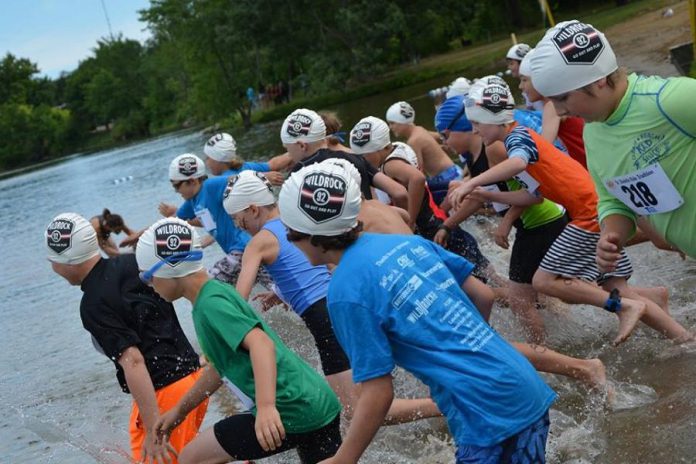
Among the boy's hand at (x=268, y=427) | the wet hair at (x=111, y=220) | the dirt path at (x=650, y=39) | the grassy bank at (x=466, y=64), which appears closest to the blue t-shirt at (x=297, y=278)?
the boy's hand at (x=268, y=427)

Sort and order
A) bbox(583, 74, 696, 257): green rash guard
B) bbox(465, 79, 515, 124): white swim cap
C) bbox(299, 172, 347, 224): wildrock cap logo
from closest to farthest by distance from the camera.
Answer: bbox(299, 172, 347, 224): wildrock cap logo, bbox(583, 74, 696, 257): green rash guard, bbox(465, 79, 515, 124): white swim cap

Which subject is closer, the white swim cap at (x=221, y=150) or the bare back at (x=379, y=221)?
the bare back at (x=379, y=221)

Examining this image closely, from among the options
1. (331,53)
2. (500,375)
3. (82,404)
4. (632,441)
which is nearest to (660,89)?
(500,375)

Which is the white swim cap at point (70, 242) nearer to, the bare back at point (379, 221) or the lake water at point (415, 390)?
the bare back at point (379, 221)

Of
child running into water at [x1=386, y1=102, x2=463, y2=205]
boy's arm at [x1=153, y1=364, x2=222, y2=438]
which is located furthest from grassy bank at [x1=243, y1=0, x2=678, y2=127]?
boy's arm at [x1=153, y1=364, x2=222, y2=438]

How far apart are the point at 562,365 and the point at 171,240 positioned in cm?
249

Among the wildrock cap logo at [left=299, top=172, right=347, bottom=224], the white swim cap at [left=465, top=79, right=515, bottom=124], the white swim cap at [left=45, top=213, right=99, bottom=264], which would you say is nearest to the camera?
the wildrock cap logo at [left=299, top=172, right=347, bottom=224]

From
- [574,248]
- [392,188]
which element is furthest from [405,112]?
[574,248]

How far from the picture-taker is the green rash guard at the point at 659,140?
3684mm

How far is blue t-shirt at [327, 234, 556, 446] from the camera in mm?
3258

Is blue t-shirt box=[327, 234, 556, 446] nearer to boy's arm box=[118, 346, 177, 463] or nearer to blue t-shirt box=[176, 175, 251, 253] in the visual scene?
boy's arm box=[118, 346, 177, 463]

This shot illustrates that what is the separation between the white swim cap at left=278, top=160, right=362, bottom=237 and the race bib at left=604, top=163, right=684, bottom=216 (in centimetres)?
133

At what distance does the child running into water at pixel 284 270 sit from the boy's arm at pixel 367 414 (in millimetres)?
2274

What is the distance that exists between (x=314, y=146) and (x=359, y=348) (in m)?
4.45
